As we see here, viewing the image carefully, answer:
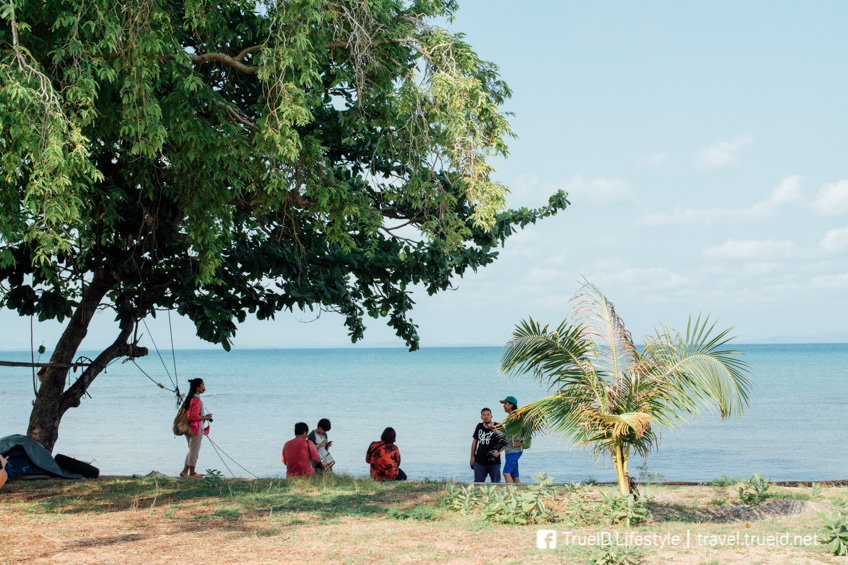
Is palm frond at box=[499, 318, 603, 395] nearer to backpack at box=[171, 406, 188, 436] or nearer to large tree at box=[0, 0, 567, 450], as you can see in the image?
large tree at box=[0, 0, 567, 450]

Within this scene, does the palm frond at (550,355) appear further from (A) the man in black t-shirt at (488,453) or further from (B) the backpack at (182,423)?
(B) the backpack at (182,423)

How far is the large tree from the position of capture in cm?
731

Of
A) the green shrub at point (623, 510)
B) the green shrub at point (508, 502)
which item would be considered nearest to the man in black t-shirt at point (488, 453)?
the green shrub at point (508, 502)

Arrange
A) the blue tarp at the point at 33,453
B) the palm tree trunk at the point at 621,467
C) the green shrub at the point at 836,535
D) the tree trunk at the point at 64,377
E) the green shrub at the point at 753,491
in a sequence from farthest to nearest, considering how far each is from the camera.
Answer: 1. the tree trunk at the point at 64,377
2. the blue tarp at the point at 33,453
3. the green shrub at the point at 753,491
4. the palm tree trunk at the point at 621,467
5. the green shrub at the point at 836,535

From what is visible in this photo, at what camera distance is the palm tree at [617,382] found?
8.52 metres

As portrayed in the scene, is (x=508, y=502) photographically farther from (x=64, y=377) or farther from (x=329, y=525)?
(x=64, y=377)

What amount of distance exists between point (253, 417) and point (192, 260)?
25.7 m

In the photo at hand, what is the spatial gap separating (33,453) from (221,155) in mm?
5654

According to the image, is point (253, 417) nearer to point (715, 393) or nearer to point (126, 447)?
point (126, 447)

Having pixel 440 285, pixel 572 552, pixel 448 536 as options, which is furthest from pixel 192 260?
pixel 572 552

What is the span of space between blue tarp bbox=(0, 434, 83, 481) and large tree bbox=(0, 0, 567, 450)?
0.60m

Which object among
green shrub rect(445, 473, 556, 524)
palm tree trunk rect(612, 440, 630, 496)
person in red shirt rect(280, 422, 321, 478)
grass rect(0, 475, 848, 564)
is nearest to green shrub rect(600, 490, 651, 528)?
grass rect(0, 475, 848, 564)

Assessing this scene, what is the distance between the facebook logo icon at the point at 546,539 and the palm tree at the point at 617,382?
1.43m

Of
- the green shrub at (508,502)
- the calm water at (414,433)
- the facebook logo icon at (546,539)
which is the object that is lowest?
the calm water at (414,433)
